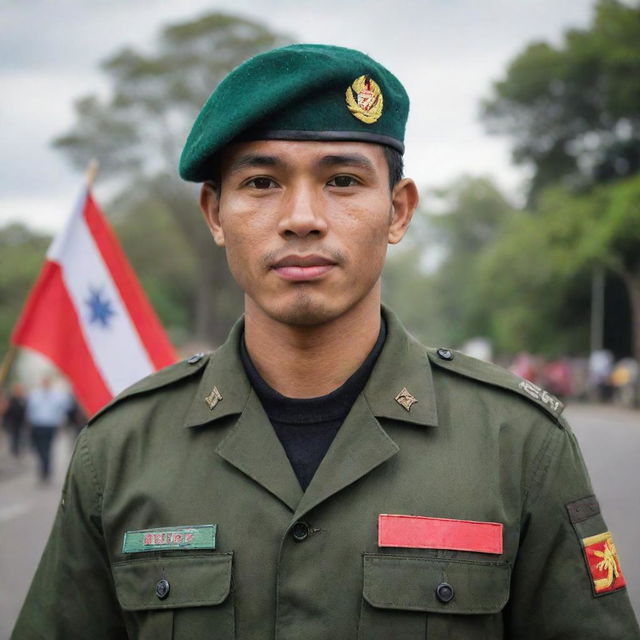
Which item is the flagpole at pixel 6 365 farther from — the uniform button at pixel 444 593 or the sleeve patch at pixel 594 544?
the sleeve patch at pixel 594 544

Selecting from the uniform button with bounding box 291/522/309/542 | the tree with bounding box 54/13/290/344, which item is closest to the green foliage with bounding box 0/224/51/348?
the tree with bounding box 54/13/290/344

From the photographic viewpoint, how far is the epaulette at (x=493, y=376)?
8.27 feet

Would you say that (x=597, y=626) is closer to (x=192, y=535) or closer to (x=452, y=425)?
(x=452, y=425)

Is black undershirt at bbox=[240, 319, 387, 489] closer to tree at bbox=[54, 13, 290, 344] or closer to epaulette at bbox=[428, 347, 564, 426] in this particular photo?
epaulette at bbox=[428, 347, 564, 426]

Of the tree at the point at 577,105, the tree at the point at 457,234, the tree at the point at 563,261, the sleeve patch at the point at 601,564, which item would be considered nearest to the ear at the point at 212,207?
the sleeve patch at the point at 601,564

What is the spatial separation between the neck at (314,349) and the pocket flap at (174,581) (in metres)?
0.47

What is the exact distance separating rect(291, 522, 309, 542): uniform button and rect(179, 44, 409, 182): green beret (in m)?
0.91

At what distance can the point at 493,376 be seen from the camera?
2.61 meters

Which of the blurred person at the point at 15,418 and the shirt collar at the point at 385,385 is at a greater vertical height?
the blurred person at the point at 15,418

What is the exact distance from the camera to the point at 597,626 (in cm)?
232

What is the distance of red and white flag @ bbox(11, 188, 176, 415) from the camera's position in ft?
15.4

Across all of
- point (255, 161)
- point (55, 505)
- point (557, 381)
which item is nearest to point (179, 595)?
point (255, 161)

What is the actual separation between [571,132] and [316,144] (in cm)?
4589

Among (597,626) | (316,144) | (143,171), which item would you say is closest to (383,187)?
(316,144)
